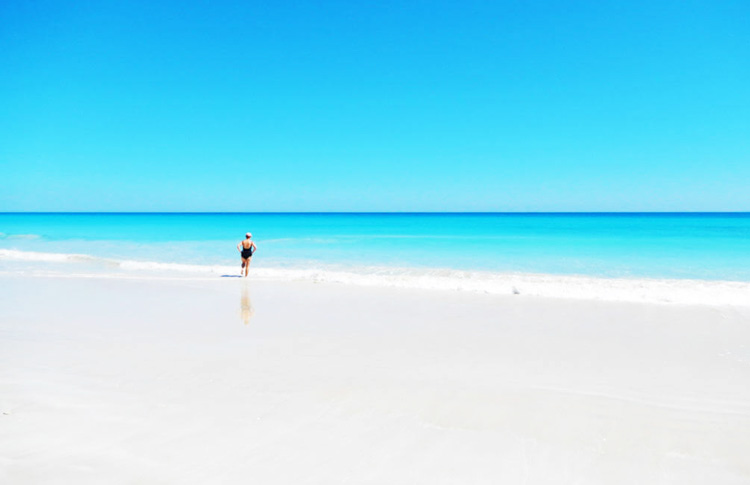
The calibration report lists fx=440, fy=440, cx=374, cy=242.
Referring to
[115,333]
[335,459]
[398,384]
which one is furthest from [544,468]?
[115,333]

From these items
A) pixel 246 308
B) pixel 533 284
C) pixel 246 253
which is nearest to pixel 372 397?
pixel 246 308

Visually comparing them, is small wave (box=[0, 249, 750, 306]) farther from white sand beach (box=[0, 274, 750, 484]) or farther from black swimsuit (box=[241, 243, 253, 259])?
white sand beach (box=[0, 274, 750, 484])

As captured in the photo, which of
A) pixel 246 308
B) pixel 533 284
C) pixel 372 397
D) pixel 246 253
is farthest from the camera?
pixel 246 253

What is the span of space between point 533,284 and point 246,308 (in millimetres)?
8174

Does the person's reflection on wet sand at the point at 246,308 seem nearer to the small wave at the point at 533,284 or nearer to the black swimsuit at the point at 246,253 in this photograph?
the small wave at the point at 533,284

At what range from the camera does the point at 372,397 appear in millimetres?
4590

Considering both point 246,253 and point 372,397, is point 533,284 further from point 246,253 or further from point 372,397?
point 372,397

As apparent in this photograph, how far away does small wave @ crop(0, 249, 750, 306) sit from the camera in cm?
1089

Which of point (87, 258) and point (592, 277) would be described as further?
point (87, 258)

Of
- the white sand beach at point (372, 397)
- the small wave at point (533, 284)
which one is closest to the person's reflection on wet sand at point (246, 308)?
the white sand beach at point (372, 397)

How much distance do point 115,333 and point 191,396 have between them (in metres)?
3.42

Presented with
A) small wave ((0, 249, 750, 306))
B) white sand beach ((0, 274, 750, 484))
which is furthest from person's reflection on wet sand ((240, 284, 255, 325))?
small wave ((0, 249, 750, 306))

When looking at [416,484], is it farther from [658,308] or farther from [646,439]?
[658,308]

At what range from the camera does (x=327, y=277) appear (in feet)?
47.5
